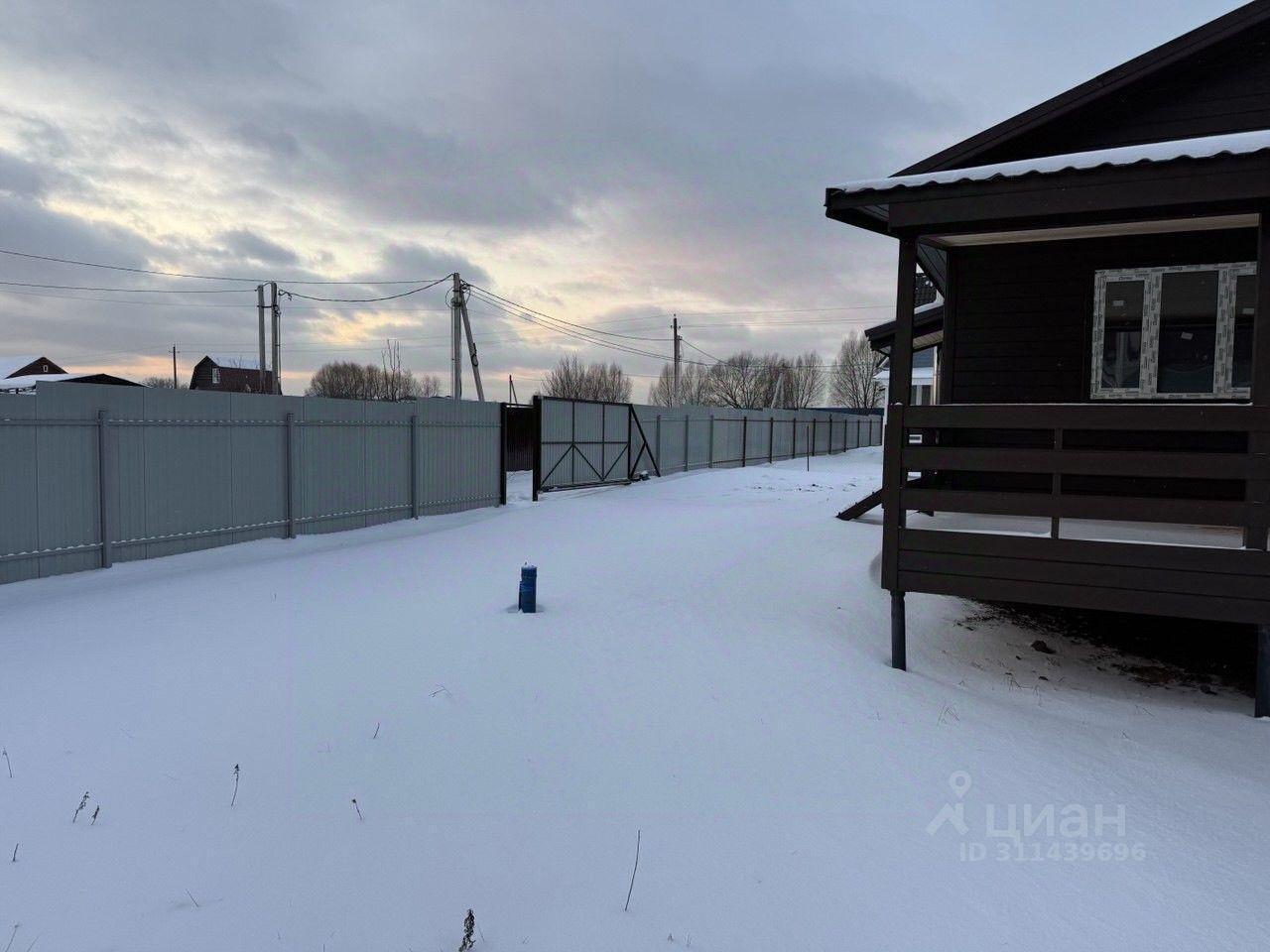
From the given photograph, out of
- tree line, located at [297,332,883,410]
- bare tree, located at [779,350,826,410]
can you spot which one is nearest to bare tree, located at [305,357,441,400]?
tree line, located at [297,332,883,410]

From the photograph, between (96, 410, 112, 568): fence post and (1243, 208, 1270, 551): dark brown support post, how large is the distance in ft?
32.0

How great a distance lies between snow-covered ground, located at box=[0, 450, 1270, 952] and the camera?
2523 millimetres

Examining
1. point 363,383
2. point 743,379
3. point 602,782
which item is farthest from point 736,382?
point 602,782

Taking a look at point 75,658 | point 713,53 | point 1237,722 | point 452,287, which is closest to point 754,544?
point 1237,722

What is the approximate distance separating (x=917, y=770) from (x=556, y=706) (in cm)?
195

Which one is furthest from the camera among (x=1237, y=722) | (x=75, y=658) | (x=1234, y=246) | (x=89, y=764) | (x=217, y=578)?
(x=217, y=578)

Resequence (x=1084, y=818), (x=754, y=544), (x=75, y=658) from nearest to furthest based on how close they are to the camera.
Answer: (x=1084, y=818) < (x=75, y=658) < (x=754, y=544)

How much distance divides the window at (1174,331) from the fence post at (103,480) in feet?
33.5

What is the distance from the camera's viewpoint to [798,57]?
492 inches

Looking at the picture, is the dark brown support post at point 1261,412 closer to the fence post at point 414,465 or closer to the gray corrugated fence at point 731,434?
the fence post at point 414,465

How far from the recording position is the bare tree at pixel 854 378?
77375 millimetres

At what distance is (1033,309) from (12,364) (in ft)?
230

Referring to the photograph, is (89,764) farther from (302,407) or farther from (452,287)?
(452,287)

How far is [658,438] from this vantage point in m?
19.6
